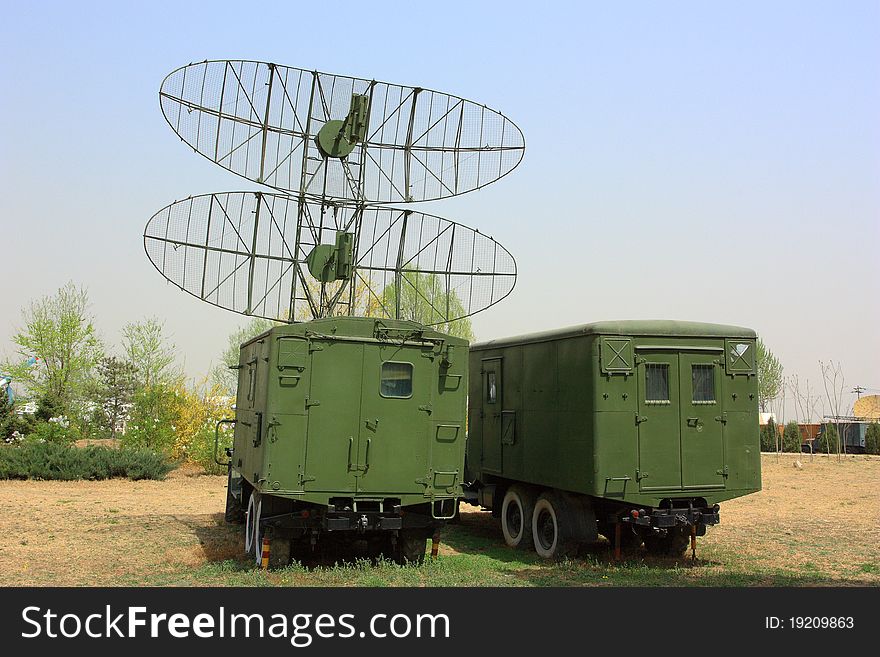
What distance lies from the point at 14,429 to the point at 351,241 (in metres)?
20.8

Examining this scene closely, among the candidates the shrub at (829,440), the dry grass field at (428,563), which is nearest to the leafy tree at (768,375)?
the shrub at (829,440)

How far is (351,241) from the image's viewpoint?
503 inches

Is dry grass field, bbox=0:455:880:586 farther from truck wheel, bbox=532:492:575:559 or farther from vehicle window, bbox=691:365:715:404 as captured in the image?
vehicle window, bbox=691:365:715:404

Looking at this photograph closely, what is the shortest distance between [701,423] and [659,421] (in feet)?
2.10

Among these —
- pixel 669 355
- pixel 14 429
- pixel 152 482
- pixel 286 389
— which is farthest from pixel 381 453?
pixel 14 429

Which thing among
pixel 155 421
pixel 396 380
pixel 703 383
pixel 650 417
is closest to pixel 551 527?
pixel 650 417

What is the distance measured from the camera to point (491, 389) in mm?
13688

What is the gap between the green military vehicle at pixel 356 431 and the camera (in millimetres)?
9367

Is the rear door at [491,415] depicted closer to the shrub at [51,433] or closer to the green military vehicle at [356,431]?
the green military vehicle at [356,431]

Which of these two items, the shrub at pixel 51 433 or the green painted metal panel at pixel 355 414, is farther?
the shrub at pixel 51 433

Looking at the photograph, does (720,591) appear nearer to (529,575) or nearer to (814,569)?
(529,575)

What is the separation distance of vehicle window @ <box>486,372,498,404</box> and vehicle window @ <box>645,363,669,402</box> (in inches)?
139

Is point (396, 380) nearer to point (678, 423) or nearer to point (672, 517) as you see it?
point (678, 423)

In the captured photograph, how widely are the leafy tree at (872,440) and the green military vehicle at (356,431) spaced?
3793 cm
